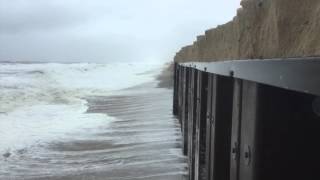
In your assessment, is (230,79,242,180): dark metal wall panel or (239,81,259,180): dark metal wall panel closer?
(239,81,259,180): dark metal wall panel

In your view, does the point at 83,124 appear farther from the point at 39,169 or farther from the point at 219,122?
the point at 219,122

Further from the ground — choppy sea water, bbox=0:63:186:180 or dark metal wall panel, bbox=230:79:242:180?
dark metal wall panel, bbox=230:79:242:180

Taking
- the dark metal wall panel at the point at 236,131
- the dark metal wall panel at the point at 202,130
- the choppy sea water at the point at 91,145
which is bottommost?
the choppy sea water at the point at 91,145

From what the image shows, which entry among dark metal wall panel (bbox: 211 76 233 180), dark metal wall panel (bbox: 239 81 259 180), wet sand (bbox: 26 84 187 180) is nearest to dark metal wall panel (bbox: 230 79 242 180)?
dark metal wall panel (bbox: 239 81 259 180)

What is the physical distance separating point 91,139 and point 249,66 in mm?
10720

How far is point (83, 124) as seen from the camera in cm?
1622

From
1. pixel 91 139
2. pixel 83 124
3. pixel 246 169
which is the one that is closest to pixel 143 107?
pixel 83 124

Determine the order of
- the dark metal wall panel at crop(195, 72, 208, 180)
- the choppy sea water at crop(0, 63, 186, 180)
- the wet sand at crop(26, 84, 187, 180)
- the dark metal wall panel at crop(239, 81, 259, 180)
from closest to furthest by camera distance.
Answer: the dark metal wall panel at crop(239, 81, 259, 180) < the dark metal wall panel at crop(195, 72, 208, 180) < the wet sand at crop(26, 84, 187, 180) < the choppy sea water at crop(0, 63, 186, 180)

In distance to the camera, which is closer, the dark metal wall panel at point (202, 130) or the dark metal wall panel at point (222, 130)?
the dark metal wall panel at point (222, 130)

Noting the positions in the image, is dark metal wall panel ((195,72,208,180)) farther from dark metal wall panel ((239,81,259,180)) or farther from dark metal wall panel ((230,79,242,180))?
dark metal wall panel ((239,81,259,180))

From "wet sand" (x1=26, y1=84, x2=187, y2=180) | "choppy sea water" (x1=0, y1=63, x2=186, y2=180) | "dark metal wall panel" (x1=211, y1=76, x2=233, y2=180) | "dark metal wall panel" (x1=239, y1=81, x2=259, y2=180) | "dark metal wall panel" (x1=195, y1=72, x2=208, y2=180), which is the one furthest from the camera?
"choppy sea water" (x1=0, y1=63, x2=186, y2=180)

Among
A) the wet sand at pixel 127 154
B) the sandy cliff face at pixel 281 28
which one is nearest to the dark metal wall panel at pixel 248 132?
the sandy cliff face at pixel 281 28

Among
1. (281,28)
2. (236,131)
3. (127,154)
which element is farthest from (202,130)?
(127,154)

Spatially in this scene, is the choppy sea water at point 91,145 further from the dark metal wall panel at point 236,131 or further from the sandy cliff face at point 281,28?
the dark metal wall panel at point 236,131
